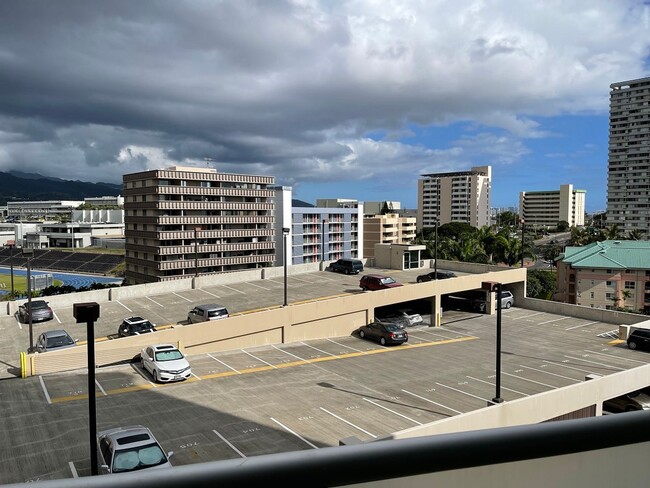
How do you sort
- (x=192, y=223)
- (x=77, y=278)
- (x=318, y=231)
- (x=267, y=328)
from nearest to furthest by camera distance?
(x=267, y=328), (x=192, y=223), (x=318, y=231), (x=77, y=278)

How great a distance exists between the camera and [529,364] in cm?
2770

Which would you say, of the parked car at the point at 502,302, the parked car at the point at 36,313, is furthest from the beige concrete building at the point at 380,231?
the parked car at the point at 36,313

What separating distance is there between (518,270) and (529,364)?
17.3 metres

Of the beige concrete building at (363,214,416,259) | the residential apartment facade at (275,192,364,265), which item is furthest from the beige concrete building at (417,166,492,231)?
the residential apartment facade at (275,192,364,265)

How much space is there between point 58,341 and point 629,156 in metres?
177

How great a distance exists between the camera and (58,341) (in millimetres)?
24469

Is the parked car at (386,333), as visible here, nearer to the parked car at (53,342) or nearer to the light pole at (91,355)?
the parked car at (53,342)

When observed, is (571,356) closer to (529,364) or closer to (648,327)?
(529,364)

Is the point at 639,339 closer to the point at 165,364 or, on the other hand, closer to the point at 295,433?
the point at 295,433

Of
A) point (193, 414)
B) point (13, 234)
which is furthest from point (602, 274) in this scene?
point (13, 234)

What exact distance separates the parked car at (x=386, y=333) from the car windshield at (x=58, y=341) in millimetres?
17382

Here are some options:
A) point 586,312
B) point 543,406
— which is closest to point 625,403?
point 543,406

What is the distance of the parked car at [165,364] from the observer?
71.3ft

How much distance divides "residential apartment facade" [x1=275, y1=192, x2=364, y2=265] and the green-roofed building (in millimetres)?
42553
